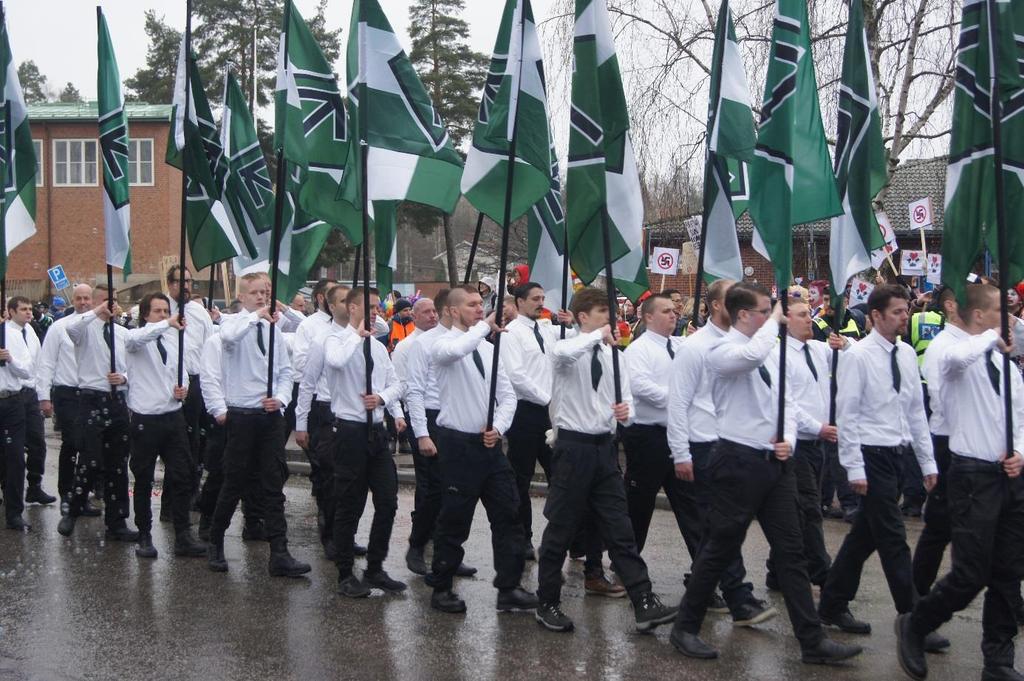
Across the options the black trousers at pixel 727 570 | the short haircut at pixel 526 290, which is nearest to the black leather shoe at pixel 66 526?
the short haircut at pixel 526 290

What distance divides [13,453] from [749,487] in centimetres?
696

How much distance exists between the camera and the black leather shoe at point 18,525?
10500mm

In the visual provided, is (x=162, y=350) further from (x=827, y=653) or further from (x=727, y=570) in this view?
(x=827, y=653)

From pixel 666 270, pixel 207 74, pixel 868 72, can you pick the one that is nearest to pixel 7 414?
pixel 868 72

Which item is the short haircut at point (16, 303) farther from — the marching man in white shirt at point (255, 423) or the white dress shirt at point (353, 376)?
the white dress shirt at point (353, 376)

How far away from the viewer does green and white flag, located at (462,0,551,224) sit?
321 inches

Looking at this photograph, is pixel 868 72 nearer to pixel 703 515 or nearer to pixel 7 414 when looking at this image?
pixel 703 515

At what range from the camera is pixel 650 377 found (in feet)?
27.4

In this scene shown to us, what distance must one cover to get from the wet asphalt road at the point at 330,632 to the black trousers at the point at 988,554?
379mm

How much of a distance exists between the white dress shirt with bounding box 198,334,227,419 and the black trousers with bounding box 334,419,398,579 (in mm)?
1301

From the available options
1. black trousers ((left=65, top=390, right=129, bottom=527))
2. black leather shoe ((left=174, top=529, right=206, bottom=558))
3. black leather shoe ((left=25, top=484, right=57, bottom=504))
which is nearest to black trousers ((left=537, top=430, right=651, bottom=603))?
black leather shoe ((left=174, top=529, right=206, bottom=558))

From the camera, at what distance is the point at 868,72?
8523mm

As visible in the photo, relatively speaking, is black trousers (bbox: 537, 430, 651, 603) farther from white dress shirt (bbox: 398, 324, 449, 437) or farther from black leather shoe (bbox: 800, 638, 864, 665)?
white dress shirt (bbox: 398, 324, 449, 437)

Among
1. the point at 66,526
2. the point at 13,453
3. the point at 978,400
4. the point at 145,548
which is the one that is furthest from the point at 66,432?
the point at 978,400
